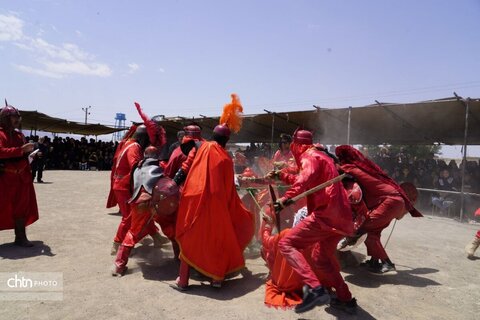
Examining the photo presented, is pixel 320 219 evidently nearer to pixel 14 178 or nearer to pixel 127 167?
pixel 127 167

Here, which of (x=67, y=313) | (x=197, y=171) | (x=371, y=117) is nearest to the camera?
(x=67, y=313)

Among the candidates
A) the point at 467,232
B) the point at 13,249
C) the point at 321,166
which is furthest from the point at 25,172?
the point at 467,232

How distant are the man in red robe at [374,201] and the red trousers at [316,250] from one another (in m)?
1.10

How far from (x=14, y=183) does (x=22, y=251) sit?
3.16 feet

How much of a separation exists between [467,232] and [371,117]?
5.00 m

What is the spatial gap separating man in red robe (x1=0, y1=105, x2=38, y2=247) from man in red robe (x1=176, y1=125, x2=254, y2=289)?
106 inches

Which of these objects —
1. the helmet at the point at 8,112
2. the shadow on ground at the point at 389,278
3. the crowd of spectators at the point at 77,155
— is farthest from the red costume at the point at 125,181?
the crowd of spectators at the point at 77,155

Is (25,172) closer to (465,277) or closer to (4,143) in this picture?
(4,143)

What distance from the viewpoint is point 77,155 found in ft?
79.6

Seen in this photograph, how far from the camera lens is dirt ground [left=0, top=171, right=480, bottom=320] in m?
3.53

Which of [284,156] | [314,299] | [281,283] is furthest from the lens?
[284,156]

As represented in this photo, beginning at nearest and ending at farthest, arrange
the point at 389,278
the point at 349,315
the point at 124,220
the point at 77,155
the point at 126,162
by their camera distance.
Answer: the point at 349,315 < the point at 389,278 < the point at 124,220 < the point at 126,162 < the point at 77,155

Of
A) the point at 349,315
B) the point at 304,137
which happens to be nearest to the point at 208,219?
the point at 304,137

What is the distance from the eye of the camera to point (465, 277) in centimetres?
497
